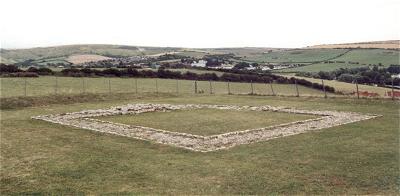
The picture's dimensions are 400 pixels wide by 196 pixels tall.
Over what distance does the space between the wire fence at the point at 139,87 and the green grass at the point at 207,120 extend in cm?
1346

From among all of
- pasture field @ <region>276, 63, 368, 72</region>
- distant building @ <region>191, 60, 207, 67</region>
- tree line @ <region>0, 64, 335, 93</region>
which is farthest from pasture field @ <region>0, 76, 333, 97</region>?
distant building @ <region>191, 60, 207, 67</region>

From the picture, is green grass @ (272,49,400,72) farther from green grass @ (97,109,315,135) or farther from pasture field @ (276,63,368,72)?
→ green grass @ (97,109,315,135)

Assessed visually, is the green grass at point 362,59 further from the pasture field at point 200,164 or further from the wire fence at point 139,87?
the pasture field at point 200,164

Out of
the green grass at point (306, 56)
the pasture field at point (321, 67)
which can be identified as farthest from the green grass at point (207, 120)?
the green grass at point (306, 56)

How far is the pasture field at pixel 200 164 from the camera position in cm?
1228

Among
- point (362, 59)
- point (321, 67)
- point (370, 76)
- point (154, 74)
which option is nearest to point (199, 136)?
point (154, 74)

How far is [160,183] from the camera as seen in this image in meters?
12.8

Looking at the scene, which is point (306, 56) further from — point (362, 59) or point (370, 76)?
point (370, 76)

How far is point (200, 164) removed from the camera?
15.3 meters

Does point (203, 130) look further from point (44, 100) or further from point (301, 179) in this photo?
point (44, 100)

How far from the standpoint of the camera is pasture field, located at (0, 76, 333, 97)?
44500 mm

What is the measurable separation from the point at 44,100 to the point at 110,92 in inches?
346

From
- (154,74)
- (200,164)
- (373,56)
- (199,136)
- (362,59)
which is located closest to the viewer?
(200,164)

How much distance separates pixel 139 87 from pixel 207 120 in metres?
27.2
